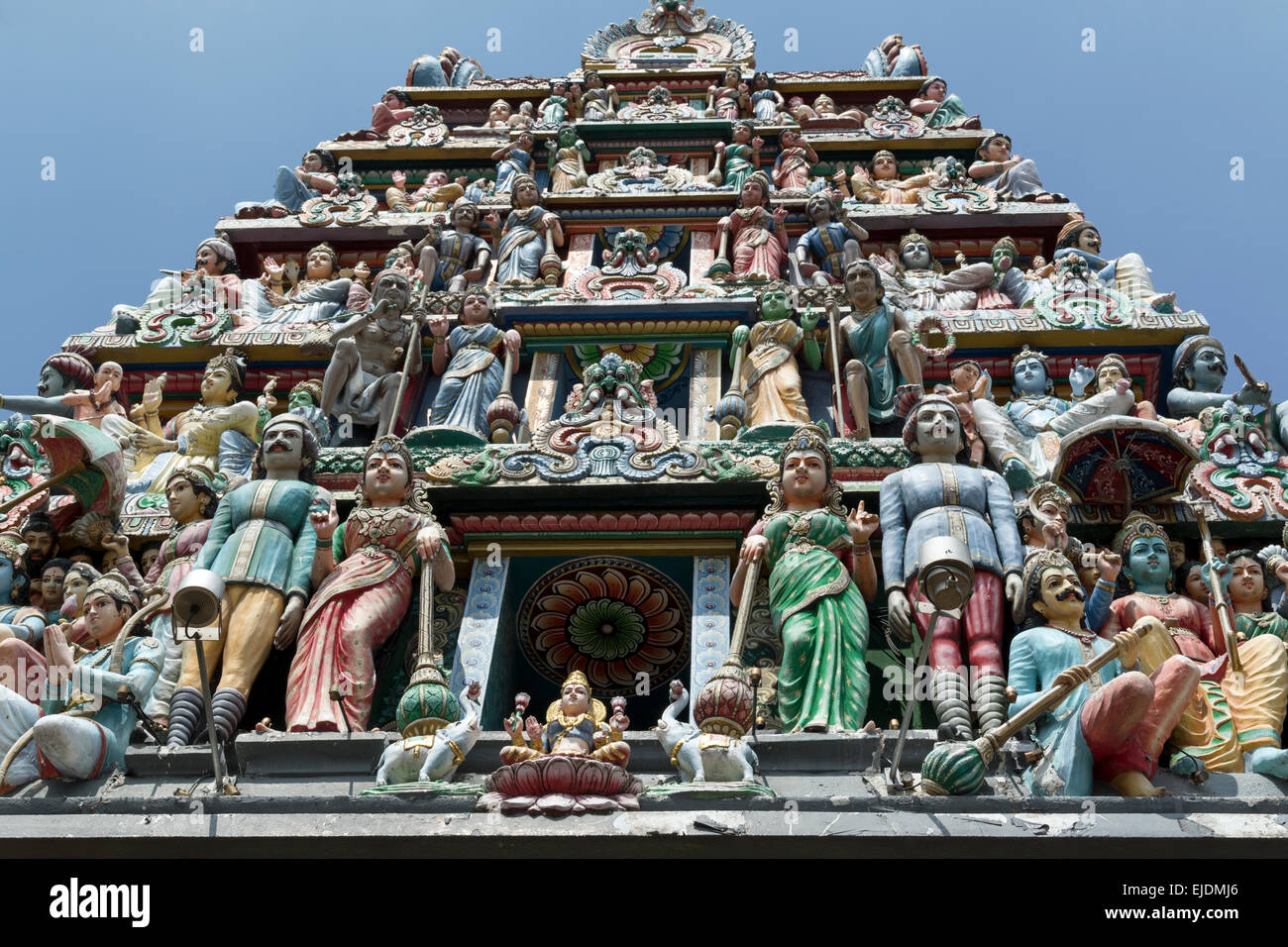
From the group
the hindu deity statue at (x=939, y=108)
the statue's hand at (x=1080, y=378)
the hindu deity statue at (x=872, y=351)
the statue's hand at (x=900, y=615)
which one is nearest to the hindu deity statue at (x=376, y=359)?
the hindu deity statue at (x=872, y=351)

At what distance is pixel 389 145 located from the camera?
21000mm

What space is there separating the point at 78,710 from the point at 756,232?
976cm

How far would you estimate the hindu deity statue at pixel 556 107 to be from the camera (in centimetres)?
2109

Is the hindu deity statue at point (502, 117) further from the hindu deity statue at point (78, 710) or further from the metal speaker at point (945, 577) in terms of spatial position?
the metal speaker at point (945, 577)

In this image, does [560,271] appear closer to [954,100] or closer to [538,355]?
[538,355]

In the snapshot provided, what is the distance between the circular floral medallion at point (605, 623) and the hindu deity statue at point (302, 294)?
5.59 meters

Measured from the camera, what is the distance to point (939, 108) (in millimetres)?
21891

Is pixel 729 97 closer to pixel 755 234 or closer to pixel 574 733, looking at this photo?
pixel 755 234

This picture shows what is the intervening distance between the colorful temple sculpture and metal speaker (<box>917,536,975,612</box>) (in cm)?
2

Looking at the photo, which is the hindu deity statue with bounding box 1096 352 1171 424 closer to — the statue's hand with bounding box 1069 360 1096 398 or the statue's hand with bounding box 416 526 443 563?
the statue's hand with bounding box 1069 360 1096 398

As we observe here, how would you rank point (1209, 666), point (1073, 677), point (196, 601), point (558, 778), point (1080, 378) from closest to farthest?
1. point (558, 778)
2. point (196, 601)
3. point (1073, 677)
4. point (1209, 666)
5. point (1080, 378)

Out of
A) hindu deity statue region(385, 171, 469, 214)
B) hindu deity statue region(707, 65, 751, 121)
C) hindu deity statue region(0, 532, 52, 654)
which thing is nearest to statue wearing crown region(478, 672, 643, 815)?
hindu deity statue region(0, 532, 52, 654)

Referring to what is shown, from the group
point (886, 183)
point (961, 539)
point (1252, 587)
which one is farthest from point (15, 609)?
point (886, 183)
